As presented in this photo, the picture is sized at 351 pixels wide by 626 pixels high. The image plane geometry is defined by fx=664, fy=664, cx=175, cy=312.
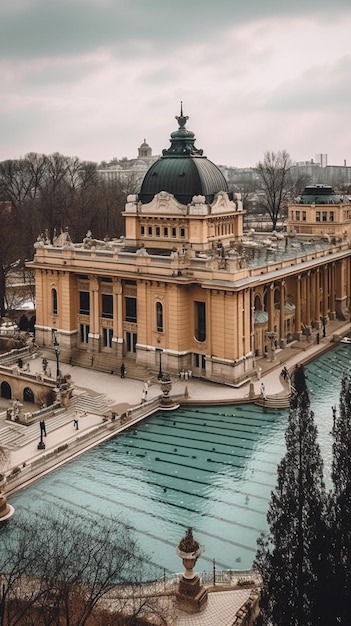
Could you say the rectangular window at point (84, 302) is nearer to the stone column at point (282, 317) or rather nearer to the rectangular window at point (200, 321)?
the rectangular window at point (200, 321)

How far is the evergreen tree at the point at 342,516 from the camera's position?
50.1 feet

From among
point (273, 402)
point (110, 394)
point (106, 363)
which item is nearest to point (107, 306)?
point (106, 363)

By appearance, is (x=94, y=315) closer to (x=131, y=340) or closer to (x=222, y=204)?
(x=131, y=340)

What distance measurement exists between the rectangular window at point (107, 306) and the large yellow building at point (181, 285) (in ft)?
0.23

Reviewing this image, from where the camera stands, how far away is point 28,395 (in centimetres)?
4150

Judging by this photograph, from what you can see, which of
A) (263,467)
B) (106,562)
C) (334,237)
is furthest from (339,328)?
(106,562)

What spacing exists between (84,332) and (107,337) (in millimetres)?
2272

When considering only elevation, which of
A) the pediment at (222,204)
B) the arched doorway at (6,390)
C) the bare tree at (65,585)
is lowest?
the arched doorway at (6,390)

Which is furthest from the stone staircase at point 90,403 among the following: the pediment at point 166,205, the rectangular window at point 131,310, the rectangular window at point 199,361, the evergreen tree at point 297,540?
the evergreen tree at point 297,540

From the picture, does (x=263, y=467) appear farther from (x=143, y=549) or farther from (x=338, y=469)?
(x=338, y=469)

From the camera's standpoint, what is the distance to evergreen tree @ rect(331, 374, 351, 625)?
601 inches

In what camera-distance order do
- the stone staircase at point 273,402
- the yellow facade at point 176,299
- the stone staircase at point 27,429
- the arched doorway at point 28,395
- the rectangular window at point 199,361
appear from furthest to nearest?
the rectangular window at point 199,361 → the arched doorway at point 28,395 → the yellow facade at point 176,299 → the stone staircase at point 273,402 → the stone staircase at point 27,429

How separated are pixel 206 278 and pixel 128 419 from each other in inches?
402

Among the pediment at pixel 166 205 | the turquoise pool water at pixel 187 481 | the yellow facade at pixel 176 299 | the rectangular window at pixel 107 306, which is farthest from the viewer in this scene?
the rectangular window at pixel 107 306
